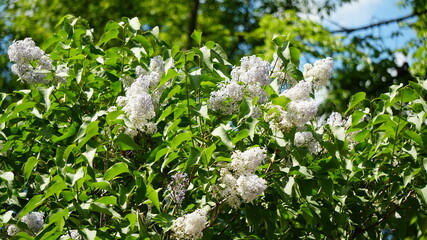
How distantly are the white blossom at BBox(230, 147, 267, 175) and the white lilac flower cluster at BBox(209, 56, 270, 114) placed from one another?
0.27 metres

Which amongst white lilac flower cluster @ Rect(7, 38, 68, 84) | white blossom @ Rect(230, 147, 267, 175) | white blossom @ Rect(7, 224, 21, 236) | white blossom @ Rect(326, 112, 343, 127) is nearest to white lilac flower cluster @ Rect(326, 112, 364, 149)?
white blossom @ Rect(326, 112, 343, 127)

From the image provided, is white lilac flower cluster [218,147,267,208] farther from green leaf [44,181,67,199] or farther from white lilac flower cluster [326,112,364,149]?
white lilac flower cluster [326,112,364,149]

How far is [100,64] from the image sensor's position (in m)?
2.91

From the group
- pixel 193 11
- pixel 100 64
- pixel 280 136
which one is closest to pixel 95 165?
pixel 100 64

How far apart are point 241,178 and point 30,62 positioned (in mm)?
1110

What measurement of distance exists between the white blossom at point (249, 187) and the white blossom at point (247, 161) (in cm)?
→ 6

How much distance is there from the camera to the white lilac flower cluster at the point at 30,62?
273 cm

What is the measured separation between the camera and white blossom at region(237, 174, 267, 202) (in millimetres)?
2141

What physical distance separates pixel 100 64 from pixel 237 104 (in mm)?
750

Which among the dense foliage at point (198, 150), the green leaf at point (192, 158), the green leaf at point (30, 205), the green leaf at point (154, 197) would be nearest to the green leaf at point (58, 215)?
the dense foliage at point (198, 150)

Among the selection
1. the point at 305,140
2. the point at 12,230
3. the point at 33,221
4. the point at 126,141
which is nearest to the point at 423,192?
the point at 305,140

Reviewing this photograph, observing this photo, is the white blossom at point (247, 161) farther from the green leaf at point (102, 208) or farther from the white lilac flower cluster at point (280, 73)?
the white lilac flower cluster at point (280, 73)

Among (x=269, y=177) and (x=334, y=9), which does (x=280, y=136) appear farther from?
(x=334, y=9)

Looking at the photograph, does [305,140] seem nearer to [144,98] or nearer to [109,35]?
[144,98]
